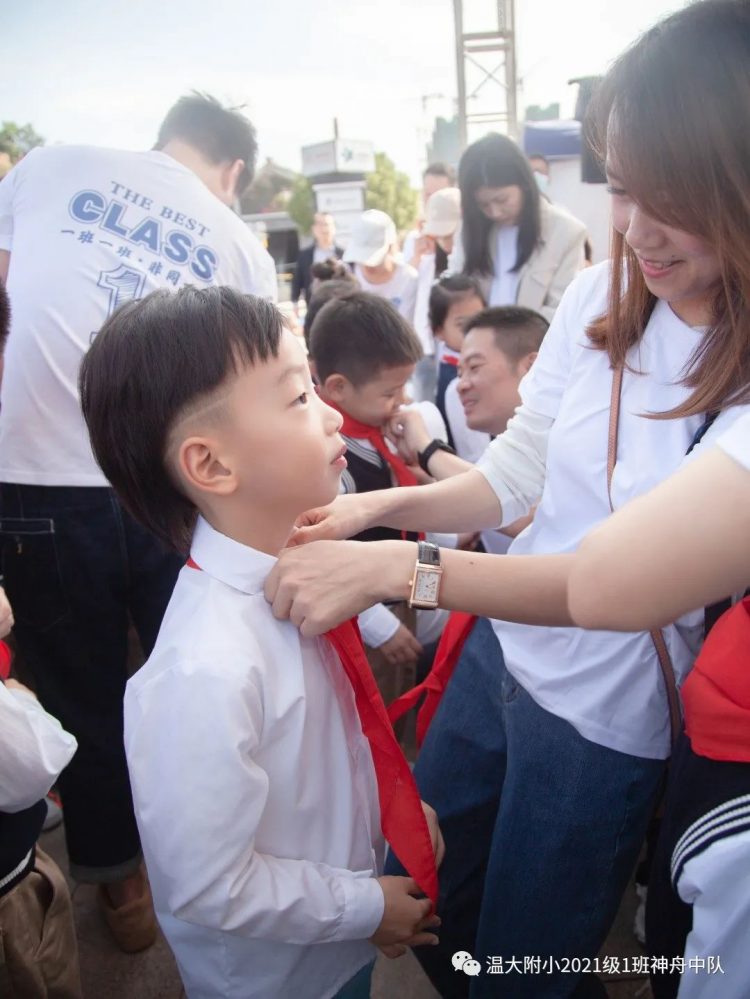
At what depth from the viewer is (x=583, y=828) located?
1263 mm

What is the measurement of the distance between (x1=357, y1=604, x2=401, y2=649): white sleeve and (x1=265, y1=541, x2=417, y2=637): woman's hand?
100 cm

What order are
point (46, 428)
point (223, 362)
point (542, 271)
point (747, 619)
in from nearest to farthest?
point (747, 619), point (223, 362), point (46, 428), point (542, 271)

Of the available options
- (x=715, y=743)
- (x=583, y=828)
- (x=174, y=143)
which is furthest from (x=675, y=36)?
(x=174, y=143)

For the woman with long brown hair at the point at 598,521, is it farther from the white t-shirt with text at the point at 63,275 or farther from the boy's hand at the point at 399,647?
the white t-shirt with text at the point at 63,275

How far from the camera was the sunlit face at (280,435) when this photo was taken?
1123 mm

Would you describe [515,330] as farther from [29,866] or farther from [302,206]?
[302,206]

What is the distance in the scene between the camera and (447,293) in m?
3.65

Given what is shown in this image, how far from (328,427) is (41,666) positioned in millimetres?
1325

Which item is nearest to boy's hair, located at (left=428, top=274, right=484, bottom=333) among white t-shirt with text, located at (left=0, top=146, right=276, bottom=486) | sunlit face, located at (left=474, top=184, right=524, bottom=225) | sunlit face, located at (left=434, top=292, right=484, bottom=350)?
sunlit face, located at (left=434, top=292, right=484, bottom=350)

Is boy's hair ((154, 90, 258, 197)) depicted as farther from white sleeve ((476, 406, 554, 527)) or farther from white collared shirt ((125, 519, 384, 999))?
white collared shirt ((125, 519, 384, 999))

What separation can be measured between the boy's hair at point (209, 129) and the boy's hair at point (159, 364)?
1484 mm

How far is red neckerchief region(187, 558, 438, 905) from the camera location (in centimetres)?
122

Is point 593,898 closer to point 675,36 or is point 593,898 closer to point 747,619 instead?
point 747,619

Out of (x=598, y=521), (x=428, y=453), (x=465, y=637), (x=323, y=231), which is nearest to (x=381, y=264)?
(x=323, y=231)
